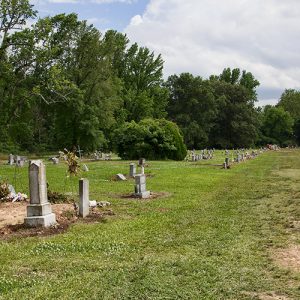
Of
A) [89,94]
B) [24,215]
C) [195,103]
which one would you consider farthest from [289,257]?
[195,103]

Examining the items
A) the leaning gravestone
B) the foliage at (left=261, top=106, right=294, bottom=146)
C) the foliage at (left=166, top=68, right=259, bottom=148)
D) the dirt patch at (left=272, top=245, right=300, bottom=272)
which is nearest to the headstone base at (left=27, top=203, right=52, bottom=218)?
the leaning gravestone

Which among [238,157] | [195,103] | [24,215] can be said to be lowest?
[24,215]

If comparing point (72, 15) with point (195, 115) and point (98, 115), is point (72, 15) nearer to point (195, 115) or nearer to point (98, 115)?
point (98, 115)

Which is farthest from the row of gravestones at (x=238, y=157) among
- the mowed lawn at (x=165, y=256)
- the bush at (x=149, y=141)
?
the mowed lawn at (x=165, y=256)

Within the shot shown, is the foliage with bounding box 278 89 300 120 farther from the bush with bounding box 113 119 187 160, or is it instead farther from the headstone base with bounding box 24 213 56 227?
the headstone base with bounding box 24 213 56 227

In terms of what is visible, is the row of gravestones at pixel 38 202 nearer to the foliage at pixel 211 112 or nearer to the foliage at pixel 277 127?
the foliage at pixel 211 112

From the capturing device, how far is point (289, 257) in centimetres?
761

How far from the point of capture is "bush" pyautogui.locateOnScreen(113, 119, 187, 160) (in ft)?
130

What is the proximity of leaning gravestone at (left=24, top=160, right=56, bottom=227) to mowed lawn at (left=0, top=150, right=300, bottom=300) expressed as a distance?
2.06 ft

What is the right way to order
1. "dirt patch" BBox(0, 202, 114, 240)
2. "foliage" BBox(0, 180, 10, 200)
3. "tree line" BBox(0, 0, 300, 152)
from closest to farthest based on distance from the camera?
1. "dirt patch" BBox(0, 202, 114, 240)
2. "foliage" BBox(0, 180, 10, 200)
3. "tree line" BBox(0, 0, 300, 152)

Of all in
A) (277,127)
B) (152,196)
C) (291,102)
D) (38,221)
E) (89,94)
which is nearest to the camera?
(38,221)

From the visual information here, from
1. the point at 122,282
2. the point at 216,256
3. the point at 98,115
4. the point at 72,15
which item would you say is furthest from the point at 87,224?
the point at 72,15

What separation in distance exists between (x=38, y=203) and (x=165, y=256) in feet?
12.1

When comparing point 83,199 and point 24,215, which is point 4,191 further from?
point 83,199
